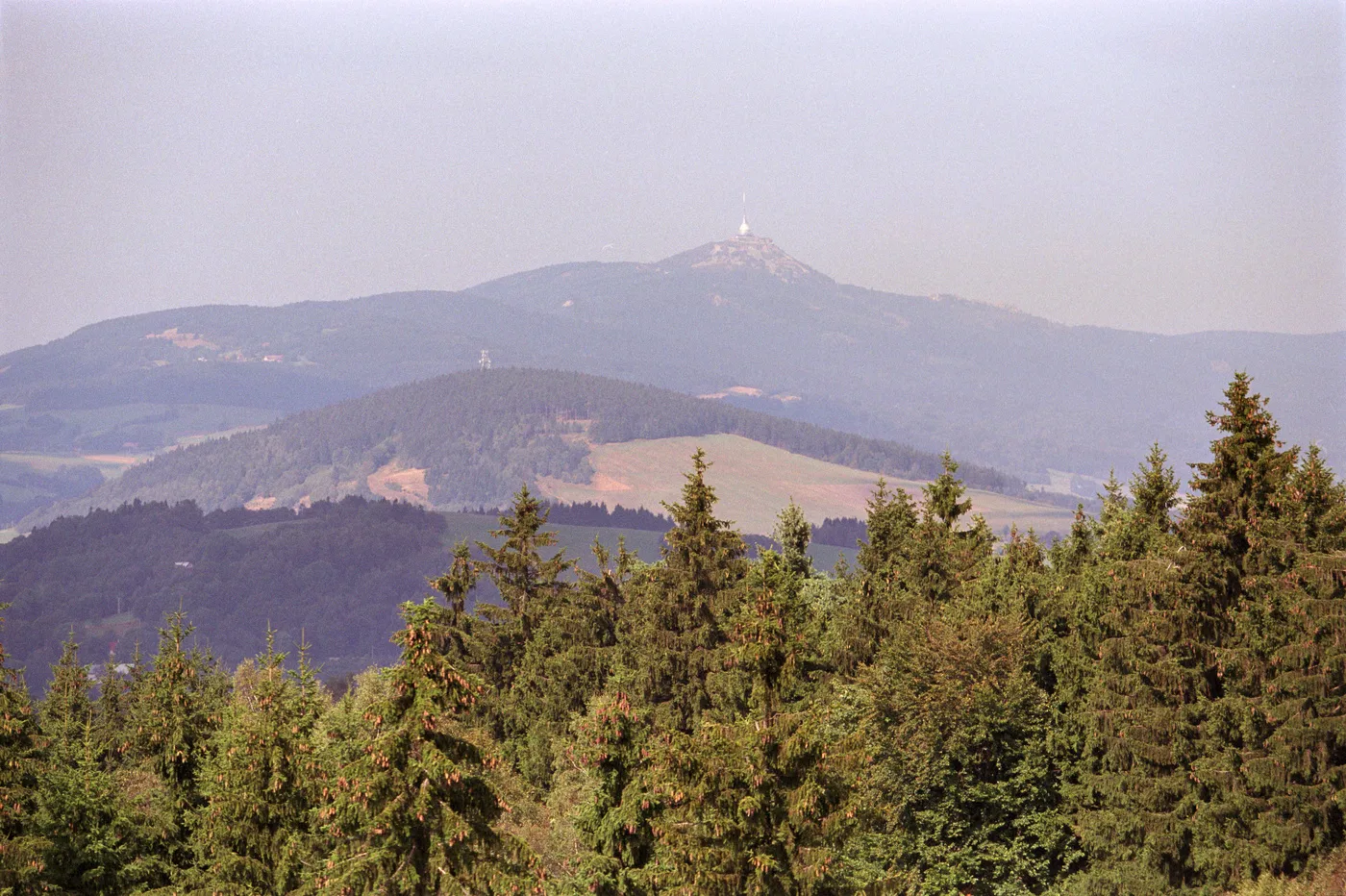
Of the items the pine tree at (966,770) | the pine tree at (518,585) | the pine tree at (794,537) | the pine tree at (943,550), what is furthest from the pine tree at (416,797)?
the pine tree at (794,537)

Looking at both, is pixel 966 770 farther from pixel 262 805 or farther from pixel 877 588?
pixel 262 805

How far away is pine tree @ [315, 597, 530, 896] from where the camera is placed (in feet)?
88.1

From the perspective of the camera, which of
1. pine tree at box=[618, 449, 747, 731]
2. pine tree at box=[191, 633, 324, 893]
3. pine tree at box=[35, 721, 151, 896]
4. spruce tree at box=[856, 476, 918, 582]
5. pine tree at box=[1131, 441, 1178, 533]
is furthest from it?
spruce tree at box=[856, 476, 918, 582]

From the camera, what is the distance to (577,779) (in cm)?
5041

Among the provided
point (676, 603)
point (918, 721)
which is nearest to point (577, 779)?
point (676, 603)

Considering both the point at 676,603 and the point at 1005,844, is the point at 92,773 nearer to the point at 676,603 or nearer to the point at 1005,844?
the point at 676,603

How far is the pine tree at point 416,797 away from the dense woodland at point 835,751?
61 millimetres

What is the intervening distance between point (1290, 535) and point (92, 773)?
111 feet

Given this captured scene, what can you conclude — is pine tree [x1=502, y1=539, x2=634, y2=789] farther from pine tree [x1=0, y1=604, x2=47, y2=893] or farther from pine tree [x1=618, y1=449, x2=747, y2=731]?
pine tree [x1=0, y1=604, x2=47, y2=893]

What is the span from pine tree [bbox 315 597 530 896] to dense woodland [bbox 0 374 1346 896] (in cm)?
6

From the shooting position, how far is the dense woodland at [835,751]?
3094 centimetres

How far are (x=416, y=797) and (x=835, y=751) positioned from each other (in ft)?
33.0

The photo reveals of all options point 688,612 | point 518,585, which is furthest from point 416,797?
point 518,585

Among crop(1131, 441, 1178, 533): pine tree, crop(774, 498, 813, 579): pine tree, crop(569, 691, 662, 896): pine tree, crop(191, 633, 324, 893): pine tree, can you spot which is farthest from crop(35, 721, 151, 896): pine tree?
crop(774, 498, 813, 579): pine tree
